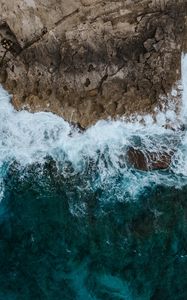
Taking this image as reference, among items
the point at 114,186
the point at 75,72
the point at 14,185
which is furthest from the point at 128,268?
the point at 75,72

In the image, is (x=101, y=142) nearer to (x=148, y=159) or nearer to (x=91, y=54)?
(x=148, y=159)

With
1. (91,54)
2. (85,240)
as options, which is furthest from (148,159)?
(91,54)

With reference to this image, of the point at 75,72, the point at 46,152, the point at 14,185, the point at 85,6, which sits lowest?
the point at 14,185

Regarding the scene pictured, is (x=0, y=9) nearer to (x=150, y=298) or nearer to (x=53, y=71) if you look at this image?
(x=53, y=71)

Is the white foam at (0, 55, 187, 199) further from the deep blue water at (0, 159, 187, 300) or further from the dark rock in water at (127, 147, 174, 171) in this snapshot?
the deep blue water at (0, 159, 187, 300)

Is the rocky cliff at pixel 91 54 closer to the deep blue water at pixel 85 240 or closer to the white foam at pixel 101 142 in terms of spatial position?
the white foam at pixel 101 142

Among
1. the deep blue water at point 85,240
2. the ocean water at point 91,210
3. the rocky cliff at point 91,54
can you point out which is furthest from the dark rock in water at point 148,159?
the rocky cliff at point 91,54
